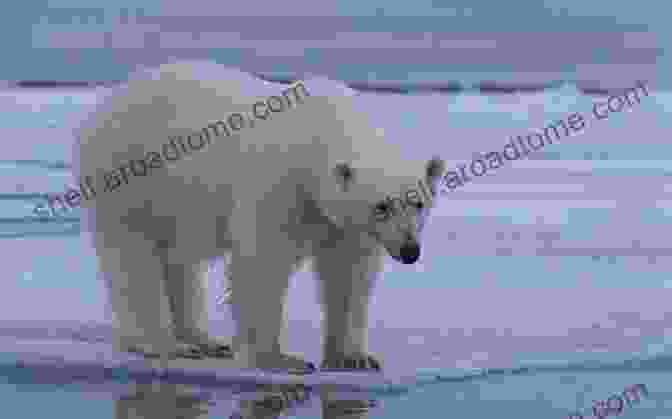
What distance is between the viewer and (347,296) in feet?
18.9

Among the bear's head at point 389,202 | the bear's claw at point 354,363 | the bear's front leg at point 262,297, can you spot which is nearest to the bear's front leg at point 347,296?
the bear's claw at point 354,363

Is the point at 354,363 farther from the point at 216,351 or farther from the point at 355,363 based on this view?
the point at 216,351

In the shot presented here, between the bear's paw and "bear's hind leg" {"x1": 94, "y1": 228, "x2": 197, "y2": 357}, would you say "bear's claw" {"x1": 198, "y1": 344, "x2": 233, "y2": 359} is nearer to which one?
"bear's hind leg" {"x1": 94, "y1": 228, "x2": 197, "y2": 357}

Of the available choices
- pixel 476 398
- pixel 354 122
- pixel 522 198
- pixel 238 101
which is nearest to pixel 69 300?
pixel 238 101

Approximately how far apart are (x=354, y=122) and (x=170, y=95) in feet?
3.30

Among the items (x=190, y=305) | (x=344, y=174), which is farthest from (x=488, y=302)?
(x=344, y=174)

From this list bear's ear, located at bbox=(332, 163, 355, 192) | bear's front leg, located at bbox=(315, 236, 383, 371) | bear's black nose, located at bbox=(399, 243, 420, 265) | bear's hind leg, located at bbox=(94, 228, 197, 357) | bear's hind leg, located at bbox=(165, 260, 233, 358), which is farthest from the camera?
bear's hind leg, located at bbox=(165, 260, 233, 358)

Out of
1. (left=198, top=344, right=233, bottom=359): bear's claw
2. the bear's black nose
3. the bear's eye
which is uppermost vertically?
the bear's eye

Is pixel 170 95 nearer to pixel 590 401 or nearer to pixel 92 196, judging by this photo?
pixel 92 196

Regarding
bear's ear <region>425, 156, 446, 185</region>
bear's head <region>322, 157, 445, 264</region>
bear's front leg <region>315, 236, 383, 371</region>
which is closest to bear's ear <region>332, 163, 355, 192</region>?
bear's head <region>322, 157, 445, 264</region>

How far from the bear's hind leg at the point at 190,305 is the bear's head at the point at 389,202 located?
1185 millimetres

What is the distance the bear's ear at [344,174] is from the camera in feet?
17.1

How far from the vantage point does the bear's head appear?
16.7 feet

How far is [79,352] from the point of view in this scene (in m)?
5.98
